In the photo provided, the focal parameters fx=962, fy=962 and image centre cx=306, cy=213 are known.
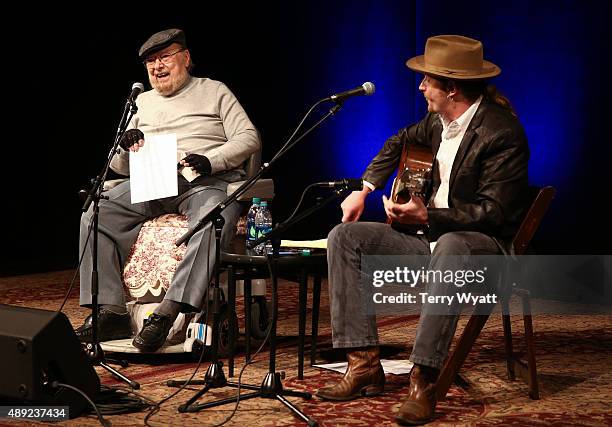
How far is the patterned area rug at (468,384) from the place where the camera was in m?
3.05

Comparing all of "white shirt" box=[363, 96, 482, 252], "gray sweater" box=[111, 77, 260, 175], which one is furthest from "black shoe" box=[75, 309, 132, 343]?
"white shirt" box=[363, 96, 482, 252]

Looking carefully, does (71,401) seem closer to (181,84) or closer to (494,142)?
(494,142)

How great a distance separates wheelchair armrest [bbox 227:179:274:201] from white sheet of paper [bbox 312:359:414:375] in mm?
836

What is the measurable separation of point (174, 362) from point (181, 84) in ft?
4.38

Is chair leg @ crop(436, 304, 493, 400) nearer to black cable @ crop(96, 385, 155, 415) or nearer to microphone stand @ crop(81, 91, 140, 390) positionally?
black cable @ crop(96, 385, 155, 415)

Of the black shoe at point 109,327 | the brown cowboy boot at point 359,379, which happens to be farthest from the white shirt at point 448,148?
the black shoe at point 109,327

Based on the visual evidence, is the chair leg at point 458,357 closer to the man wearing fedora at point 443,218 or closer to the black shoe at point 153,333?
the man wearing fedora at point 443,218

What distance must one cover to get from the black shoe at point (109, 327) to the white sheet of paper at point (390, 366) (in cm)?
93

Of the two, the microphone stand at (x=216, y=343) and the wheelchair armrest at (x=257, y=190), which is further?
the wheelchair armrest at (x=257, y=190)

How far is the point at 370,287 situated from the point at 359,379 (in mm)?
320

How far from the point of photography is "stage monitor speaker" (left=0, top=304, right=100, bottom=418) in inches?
107

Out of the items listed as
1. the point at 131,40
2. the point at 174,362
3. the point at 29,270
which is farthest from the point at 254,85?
the point at 174,362

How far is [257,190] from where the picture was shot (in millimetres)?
4285

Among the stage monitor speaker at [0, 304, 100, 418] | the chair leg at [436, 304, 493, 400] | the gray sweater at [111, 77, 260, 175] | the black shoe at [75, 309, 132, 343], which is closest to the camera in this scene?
the stage monitor speaker at [0, 304, 100, 418]
